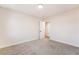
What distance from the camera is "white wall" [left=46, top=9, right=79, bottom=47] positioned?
294cm

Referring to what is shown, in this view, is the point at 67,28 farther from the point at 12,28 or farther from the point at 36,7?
the point at 12,28

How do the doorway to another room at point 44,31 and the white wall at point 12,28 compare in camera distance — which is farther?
the doorway to another room at point 44,31

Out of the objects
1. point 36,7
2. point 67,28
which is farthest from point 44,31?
point 36,7

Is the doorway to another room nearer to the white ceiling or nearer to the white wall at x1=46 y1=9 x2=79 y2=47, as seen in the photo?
the white wall at x1=46 y1=9 x2=79 y2=47

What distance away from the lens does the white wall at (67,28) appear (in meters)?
2.94

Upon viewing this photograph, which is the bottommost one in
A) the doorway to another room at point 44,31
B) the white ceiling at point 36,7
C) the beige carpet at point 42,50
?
the beige carpet at point 42,50

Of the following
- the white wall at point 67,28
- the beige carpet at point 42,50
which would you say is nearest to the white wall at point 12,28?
the beige carpet at point 42,50

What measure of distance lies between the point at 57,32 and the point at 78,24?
0.87 metres

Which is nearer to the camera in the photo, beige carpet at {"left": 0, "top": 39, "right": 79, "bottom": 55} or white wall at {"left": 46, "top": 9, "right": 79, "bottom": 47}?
beige carpet at {"left": 0, "top": 39, "right": 79, "bottom": 55}

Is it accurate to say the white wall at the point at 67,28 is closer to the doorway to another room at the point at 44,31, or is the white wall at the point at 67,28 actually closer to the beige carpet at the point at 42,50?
the beige carpet at the point at 42,50

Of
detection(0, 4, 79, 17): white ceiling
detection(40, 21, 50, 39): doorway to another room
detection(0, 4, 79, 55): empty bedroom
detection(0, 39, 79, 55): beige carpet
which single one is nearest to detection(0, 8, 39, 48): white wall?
detection(0, 4, 79, 55): empty bedroom

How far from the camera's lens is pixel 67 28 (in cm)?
329
